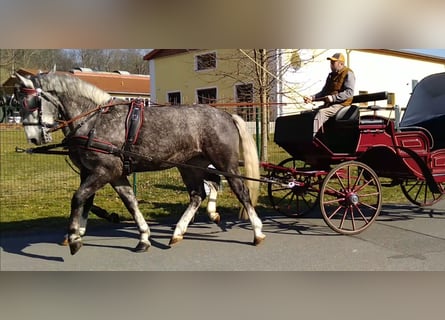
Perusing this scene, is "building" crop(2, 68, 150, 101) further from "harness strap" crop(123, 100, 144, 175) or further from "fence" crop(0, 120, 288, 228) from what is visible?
"harness strap" crop(123, 100, 144, 175)

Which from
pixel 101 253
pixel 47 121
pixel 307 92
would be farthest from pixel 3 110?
pixel 307 92

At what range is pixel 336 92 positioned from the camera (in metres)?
5.87

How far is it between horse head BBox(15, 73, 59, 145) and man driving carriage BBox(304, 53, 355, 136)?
316 centimetres

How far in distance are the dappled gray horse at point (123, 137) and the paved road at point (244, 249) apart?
282 millimetres

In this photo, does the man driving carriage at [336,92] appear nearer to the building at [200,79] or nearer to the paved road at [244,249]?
the paved road at [244,249]

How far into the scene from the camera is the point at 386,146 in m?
5.75

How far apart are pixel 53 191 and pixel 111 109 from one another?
→ 4.48 meters

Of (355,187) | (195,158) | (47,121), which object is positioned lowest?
(355,187)

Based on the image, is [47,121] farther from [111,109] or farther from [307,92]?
[307,92]

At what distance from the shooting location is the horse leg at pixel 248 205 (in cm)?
527

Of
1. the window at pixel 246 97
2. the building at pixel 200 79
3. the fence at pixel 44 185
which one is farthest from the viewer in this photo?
the building at pixel 200 79

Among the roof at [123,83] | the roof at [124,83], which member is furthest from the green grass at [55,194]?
the roof at [124,83]

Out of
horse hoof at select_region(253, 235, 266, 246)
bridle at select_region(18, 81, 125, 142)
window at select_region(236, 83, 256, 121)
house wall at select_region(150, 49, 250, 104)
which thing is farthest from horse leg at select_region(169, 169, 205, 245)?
house wall at select_region(150, 49, 250, 104)

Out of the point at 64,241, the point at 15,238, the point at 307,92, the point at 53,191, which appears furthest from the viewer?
the point at 307,92
